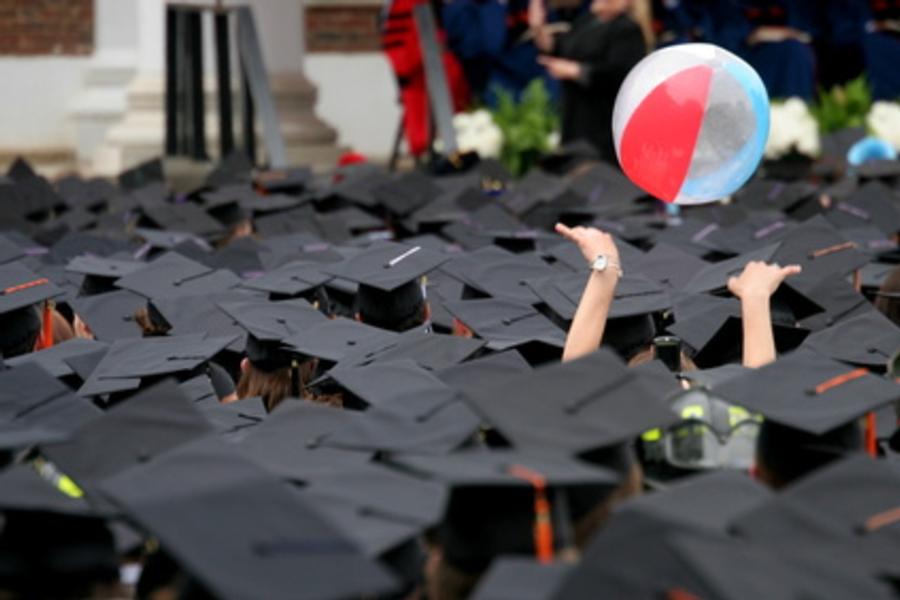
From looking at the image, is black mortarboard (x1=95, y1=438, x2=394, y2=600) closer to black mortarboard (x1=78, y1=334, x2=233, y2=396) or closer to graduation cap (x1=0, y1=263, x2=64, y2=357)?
black mortarboard (x1=78, y1=334, x2=233, y2=396)

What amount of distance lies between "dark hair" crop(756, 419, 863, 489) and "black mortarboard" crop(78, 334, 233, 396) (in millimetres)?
1943

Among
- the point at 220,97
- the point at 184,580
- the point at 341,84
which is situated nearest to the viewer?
the point at 184,580

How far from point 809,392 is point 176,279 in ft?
10.3

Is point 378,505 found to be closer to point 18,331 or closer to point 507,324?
point 507,324

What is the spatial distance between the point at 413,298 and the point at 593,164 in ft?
15.4

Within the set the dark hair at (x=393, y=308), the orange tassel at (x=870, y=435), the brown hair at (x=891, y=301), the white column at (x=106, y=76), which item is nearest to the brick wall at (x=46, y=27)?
the white column at (x=106, y=76)

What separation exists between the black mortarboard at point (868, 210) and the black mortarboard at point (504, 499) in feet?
16.0

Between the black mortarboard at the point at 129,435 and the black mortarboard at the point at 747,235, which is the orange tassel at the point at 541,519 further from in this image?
the black mortarboard at the point at 747,235

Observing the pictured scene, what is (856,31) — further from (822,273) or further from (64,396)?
(64,396)

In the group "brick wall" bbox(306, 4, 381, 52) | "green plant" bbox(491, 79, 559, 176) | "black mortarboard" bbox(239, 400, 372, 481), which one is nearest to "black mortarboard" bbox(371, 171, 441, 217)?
"green plant" bbox(491, 79, 559, 176)

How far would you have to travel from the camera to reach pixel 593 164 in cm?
1141

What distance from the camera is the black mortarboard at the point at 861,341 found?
5871 mm

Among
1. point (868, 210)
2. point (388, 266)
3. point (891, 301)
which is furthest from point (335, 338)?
Answer: point (868, 210)

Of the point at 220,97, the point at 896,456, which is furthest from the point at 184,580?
the point at 220,97
